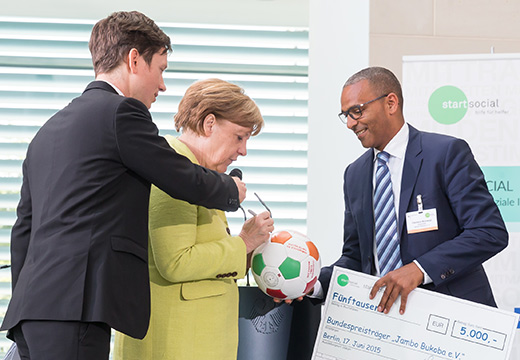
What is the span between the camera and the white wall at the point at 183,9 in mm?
4648

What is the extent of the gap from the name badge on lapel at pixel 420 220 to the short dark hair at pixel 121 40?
3.50ft

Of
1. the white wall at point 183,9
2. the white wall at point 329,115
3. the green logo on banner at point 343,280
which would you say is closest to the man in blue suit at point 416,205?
the green logo on banner at point 343,280

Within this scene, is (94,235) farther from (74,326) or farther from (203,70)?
(203,70)

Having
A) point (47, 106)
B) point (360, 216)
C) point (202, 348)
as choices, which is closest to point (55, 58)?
point (47, 106)

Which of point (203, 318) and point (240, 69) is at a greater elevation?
point (240, 69)

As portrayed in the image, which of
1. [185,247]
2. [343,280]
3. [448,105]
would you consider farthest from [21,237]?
[448,105]

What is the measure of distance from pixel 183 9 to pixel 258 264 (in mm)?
3126

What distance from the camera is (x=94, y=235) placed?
153cm

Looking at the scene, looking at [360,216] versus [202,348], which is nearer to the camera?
[202,348]

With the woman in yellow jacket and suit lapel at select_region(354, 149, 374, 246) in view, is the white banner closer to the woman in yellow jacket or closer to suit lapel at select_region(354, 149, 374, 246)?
suit lapel at select_region(354, 149, 374, 246)

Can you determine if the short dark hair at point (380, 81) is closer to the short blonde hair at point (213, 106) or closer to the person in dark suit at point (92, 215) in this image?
the short blonde hair at point (213, 106)

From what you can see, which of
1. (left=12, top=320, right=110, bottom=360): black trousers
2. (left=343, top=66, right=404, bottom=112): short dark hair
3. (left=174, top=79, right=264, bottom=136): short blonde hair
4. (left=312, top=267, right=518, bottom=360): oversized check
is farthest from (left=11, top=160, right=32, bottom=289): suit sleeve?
(left=343, top=66, right=404, bottom=112): short dark hair

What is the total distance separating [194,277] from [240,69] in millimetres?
3304

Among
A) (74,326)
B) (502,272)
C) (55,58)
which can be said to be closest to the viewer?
(74,326)
